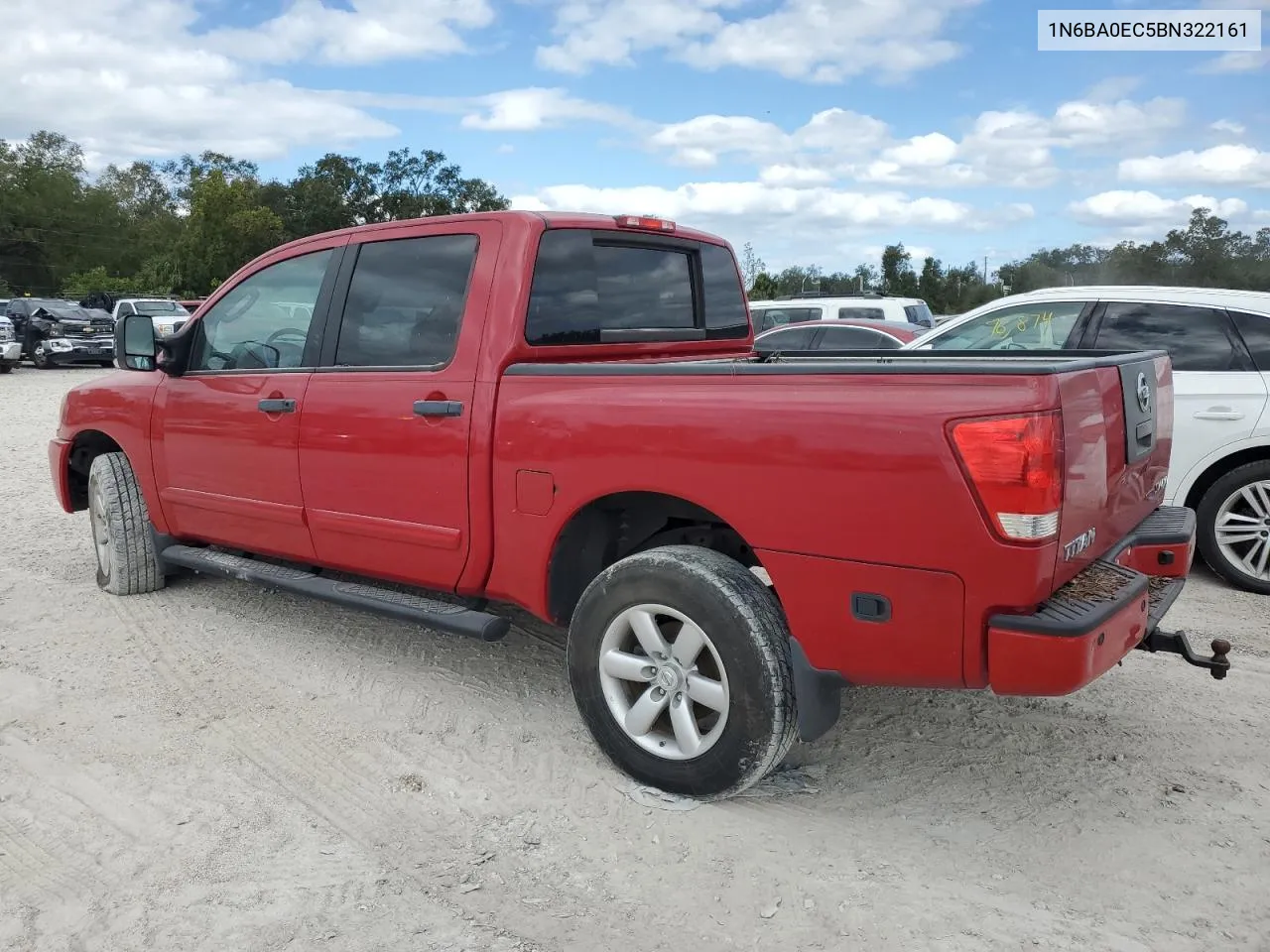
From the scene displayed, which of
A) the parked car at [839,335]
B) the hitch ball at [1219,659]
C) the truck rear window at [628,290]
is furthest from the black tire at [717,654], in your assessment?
the parked car at [839,335]

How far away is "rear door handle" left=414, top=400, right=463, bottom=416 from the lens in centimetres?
354

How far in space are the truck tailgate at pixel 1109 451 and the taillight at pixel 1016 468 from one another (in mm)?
69

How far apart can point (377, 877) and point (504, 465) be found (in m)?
1.37

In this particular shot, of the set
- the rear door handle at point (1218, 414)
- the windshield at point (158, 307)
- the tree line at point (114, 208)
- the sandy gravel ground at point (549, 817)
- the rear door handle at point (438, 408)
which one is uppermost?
the tree line at point (114, 208)

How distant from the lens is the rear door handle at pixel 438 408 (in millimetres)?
3538

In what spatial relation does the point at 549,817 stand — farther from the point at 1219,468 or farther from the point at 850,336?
the point at 850,336

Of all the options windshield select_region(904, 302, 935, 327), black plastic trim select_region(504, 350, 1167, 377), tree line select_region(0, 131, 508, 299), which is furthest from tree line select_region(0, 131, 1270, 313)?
black plastic trim select_region(504, 350, 1167, 377)

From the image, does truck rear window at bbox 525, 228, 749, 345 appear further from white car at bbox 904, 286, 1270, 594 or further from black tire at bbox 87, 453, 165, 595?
black tire at bbox 87, 453, 165, 595

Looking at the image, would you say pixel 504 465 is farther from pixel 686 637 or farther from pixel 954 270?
pixel 954 270

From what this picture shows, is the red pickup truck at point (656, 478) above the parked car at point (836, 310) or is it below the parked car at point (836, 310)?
below

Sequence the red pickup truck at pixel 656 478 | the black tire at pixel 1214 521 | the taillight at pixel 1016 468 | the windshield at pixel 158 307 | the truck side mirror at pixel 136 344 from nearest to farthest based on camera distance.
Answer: the taillight at pixel 1016 468 → the red pickup truck at pixel 656 478 → the truck side mirror at pixel 136 344 → the black tire at pixel 1214 521 → the windshield at pixel 158 307

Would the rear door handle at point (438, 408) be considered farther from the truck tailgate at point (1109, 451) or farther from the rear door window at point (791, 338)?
the rear door window at point (791, 338)

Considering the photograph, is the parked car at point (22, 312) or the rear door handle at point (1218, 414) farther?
the parked car at point (22, 312)

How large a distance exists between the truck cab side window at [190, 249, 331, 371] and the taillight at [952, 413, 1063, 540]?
2915mm
